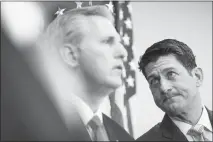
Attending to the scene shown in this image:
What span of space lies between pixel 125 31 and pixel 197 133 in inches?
30.7

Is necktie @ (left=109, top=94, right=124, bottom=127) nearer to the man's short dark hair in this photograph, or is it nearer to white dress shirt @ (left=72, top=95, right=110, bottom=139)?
white dress shirt @ (left=72, top=95, right=110, bottom=139)

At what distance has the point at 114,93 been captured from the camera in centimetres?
222

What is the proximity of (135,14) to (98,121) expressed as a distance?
0.73 metres

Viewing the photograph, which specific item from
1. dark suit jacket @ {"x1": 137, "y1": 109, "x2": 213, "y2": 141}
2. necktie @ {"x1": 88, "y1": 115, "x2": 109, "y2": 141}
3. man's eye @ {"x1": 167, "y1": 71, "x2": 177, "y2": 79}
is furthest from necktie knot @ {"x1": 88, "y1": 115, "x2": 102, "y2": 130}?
man's eye @ {"x1": 167, "y1": 71, "x2": 177, "y2": 79}

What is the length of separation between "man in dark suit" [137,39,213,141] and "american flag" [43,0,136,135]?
3.3 inches

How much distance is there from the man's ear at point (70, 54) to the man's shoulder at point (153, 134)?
599 mm

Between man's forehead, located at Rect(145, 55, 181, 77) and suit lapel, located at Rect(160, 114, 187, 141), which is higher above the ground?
man's forehead, located at Rect(145, 55, 181, 77)

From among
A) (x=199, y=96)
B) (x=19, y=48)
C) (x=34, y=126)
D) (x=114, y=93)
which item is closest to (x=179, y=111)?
(x=199, y=96)

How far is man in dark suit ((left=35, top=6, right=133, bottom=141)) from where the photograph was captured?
84.0 inches

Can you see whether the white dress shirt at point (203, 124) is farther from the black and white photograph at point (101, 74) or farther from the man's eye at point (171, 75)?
the man's eye at point (171, 75)

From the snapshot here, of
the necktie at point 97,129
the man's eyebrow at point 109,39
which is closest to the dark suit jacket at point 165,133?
the necktie at point 97,129

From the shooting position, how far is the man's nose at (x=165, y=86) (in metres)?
2.22

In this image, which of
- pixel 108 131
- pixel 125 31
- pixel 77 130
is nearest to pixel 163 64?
pixel 125 31

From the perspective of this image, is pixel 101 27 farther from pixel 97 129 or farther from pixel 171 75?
pixel 97 129
